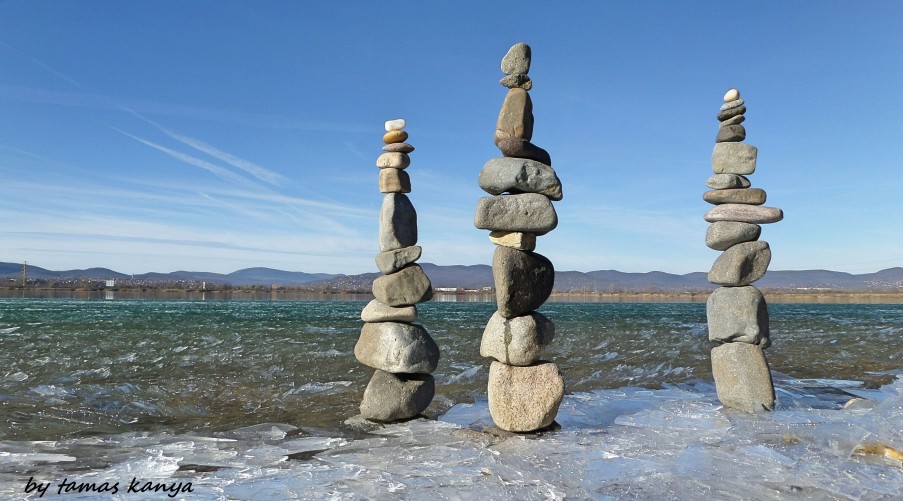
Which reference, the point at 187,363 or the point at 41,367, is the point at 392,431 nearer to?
the point at 187,363

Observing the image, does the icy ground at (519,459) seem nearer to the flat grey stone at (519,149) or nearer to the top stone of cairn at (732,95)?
the flat grey stone at (519,149)

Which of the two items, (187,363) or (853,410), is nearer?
(853,410)

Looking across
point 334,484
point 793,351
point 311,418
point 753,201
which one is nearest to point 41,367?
point 311,418

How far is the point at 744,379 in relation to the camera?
8516 mm

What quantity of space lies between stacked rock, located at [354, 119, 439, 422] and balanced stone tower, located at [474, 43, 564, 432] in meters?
1.26

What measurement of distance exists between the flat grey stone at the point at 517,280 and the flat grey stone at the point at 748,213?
3.35 metres

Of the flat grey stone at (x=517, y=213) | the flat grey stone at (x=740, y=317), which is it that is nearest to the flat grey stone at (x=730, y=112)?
the flat grey stone at (x=740, y=317)

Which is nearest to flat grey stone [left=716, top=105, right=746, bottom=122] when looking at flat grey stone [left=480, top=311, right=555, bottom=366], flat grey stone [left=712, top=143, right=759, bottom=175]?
flat grey stone [left=712, top=143, right=759, bottom=175]

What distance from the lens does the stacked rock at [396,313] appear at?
814 centimetres

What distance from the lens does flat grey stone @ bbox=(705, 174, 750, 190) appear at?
878cm

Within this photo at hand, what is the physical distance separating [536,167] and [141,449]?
19.3 feet

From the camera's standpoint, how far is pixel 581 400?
9.75 metres

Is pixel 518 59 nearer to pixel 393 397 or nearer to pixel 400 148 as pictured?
pixel 400 148

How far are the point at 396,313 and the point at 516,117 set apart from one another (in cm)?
324
